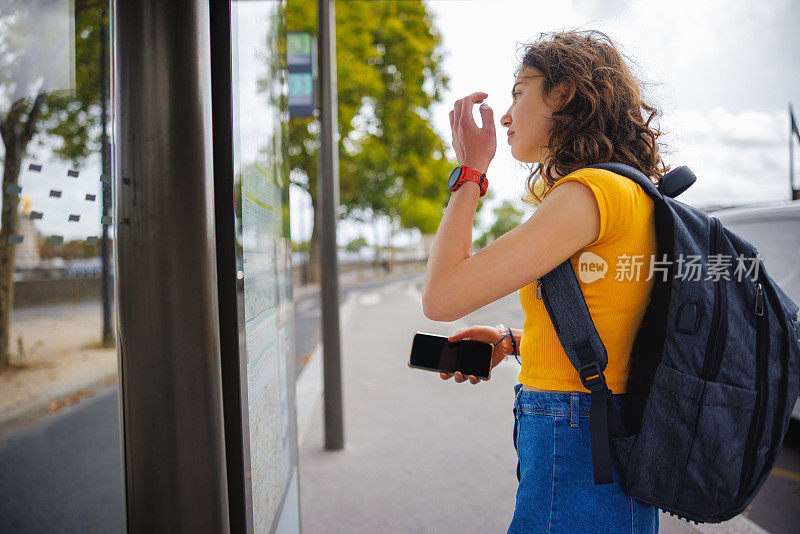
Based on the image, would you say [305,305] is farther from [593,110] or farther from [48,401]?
[593,110]

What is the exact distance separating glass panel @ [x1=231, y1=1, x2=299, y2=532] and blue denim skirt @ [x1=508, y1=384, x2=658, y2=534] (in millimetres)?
666

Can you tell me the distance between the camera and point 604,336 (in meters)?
1.02

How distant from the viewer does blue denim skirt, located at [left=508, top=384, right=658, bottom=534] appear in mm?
1031

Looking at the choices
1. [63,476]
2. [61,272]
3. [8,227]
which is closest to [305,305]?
[61,272]

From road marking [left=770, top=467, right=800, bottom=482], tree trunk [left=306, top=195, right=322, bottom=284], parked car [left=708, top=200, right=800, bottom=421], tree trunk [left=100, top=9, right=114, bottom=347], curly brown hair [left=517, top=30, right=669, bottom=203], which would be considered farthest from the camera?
tree trunk [left=306, top=195, right=322, bottom=284]

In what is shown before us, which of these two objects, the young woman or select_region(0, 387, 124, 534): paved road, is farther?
select_region(0, 387, 124, 534): paved road

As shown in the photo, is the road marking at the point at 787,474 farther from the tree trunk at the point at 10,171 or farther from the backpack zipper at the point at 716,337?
the tree trunk at the point at 10,171

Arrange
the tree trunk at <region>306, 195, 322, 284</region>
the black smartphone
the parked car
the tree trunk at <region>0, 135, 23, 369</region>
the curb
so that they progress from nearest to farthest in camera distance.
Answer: the black smartphone
the parked car
the curb
the tree trunk at <region>0, 135, 23, 369</region>
the tree trunk at <region>306, 195, 322, 284</region>

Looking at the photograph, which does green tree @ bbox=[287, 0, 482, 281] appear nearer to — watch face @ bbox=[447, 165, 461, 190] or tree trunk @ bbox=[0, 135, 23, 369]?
tree trunk @ bbox=[0, 135, 23, 369]

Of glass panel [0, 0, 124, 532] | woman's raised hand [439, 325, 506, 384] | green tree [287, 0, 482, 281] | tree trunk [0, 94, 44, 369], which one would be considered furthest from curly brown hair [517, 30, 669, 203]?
green tree [287, 0, 482, 281]

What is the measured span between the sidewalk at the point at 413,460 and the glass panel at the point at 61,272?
1.22 metres

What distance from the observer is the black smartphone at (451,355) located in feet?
4.45

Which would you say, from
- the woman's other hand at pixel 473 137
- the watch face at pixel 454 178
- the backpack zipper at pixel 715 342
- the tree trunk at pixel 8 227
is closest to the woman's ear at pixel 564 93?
the woman's other hand at pixel 473 137

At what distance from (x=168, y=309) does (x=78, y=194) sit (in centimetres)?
62
